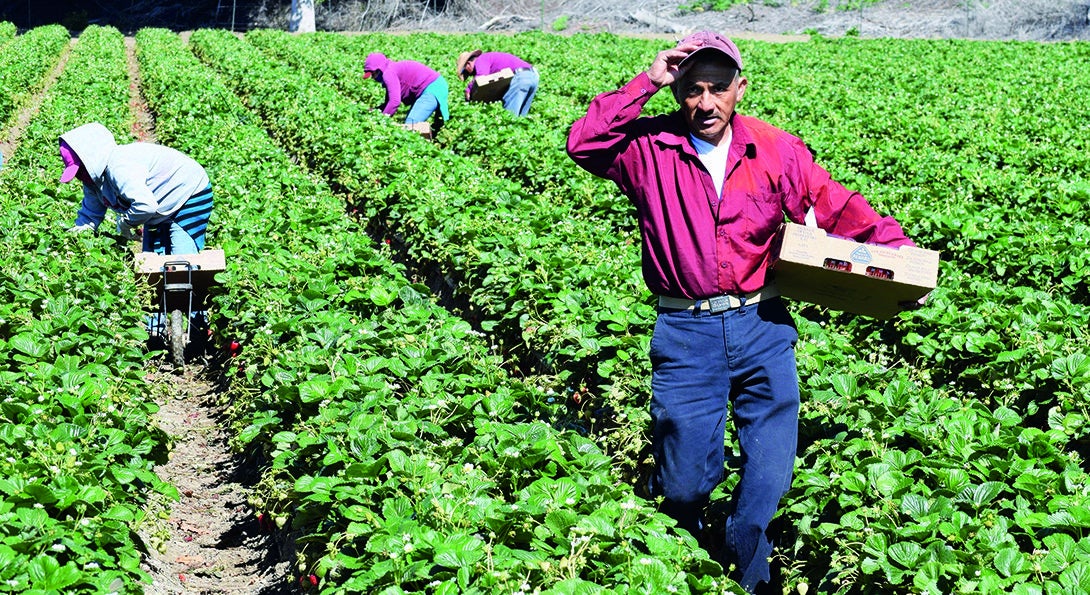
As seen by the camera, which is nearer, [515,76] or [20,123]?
[515,76]

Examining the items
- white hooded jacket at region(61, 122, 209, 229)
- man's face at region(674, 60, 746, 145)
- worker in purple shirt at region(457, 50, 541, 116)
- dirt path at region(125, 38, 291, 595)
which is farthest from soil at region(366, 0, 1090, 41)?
man's face at region(674, 60, 746, 145)

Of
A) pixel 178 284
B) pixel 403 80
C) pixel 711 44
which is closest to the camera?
pixel 711 44

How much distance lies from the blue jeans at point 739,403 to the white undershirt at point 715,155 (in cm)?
46

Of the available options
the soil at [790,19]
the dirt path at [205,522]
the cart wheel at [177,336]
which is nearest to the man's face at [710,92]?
the dirt path at [205,522]

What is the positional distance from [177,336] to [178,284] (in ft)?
1.50

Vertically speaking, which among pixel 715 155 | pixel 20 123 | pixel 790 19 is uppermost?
pixel 790 19

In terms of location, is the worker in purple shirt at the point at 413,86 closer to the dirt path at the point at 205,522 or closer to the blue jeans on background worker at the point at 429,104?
the blue jeans on background worker at the point at 429,104

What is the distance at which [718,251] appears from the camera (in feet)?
12.0

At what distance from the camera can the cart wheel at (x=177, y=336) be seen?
22.2ft

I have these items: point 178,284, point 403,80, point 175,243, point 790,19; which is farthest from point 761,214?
point 790,19

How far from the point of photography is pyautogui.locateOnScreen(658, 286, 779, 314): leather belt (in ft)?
12.0

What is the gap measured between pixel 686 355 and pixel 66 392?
2.64m

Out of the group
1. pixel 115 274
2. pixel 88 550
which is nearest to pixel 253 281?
pixel 115 274

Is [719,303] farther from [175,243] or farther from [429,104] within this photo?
[429,104]
